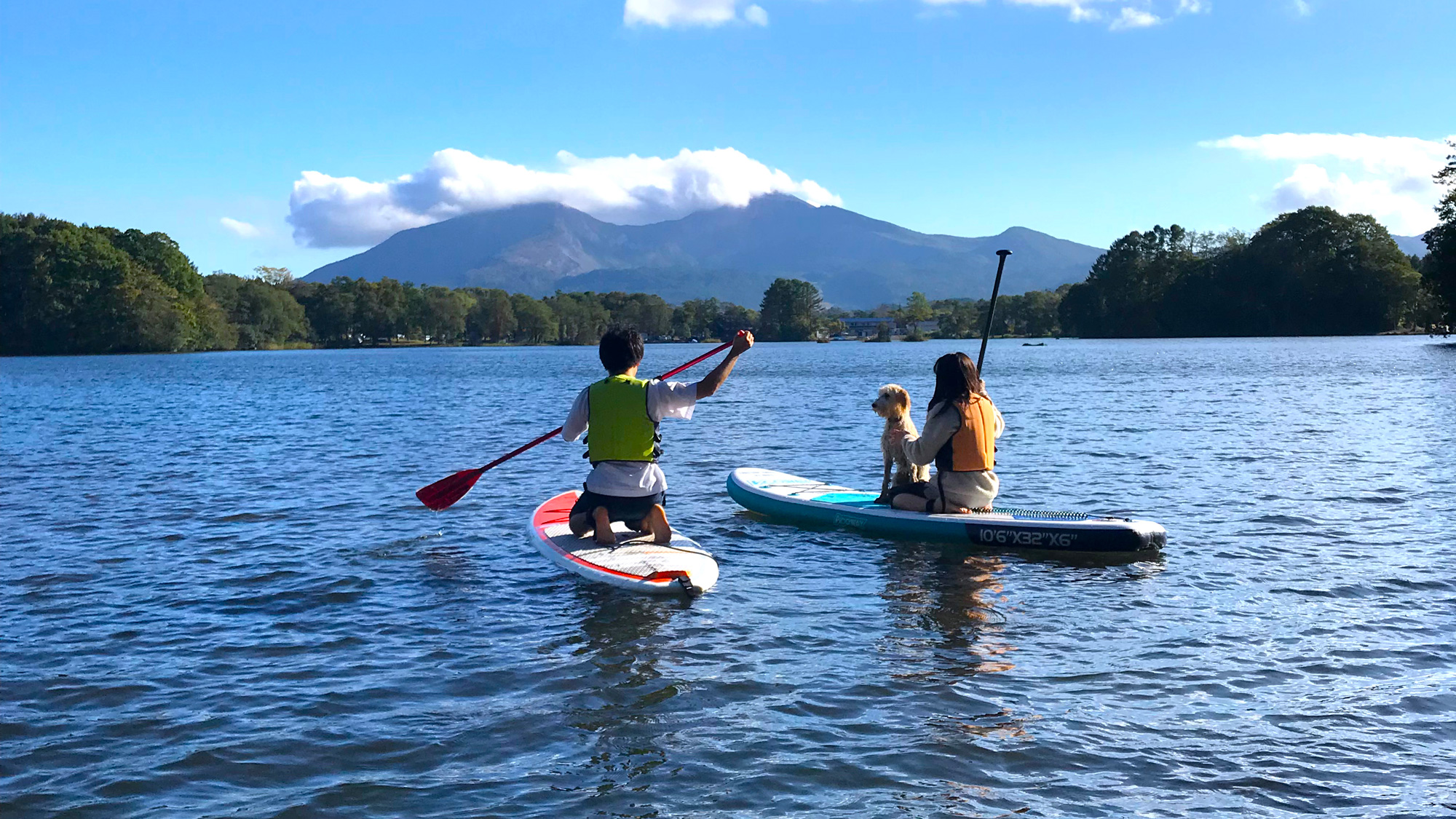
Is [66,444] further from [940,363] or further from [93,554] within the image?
[940,363]

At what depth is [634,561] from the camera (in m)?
10.2

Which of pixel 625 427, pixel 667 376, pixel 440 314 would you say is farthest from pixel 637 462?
pixel 440 314

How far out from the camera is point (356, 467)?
21.3 meters

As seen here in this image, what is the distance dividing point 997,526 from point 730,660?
→ 4.55m

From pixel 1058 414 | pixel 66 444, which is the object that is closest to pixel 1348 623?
pixel 1058 414

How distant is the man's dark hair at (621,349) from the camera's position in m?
9.99

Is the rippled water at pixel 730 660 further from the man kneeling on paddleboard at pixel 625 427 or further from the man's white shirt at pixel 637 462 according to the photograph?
the man's white shirt at pixel 637 462

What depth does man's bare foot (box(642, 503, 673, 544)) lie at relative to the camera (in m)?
10.7

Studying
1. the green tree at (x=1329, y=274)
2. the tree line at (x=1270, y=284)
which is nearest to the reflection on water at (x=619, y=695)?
the tree line at (x=1270, y=284)

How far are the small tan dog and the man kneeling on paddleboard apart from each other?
10.6 ft

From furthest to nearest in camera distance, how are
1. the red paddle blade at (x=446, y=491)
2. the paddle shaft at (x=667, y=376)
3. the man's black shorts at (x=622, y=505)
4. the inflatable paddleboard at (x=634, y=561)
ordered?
the red paddle blade at (x=446, y=491) < the man's black shorts at (x=622, y=505) < the paddle shaft at (x=667, y=376) < the inflatable paddleboard at (x=634, y=561)

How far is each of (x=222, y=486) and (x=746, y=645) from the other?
1319 cm

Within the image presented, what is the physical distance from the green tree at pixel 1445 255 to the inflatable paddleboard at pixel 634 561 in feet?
278

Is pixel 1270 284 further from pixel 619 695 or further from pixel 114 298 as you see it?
pixel 619 695
